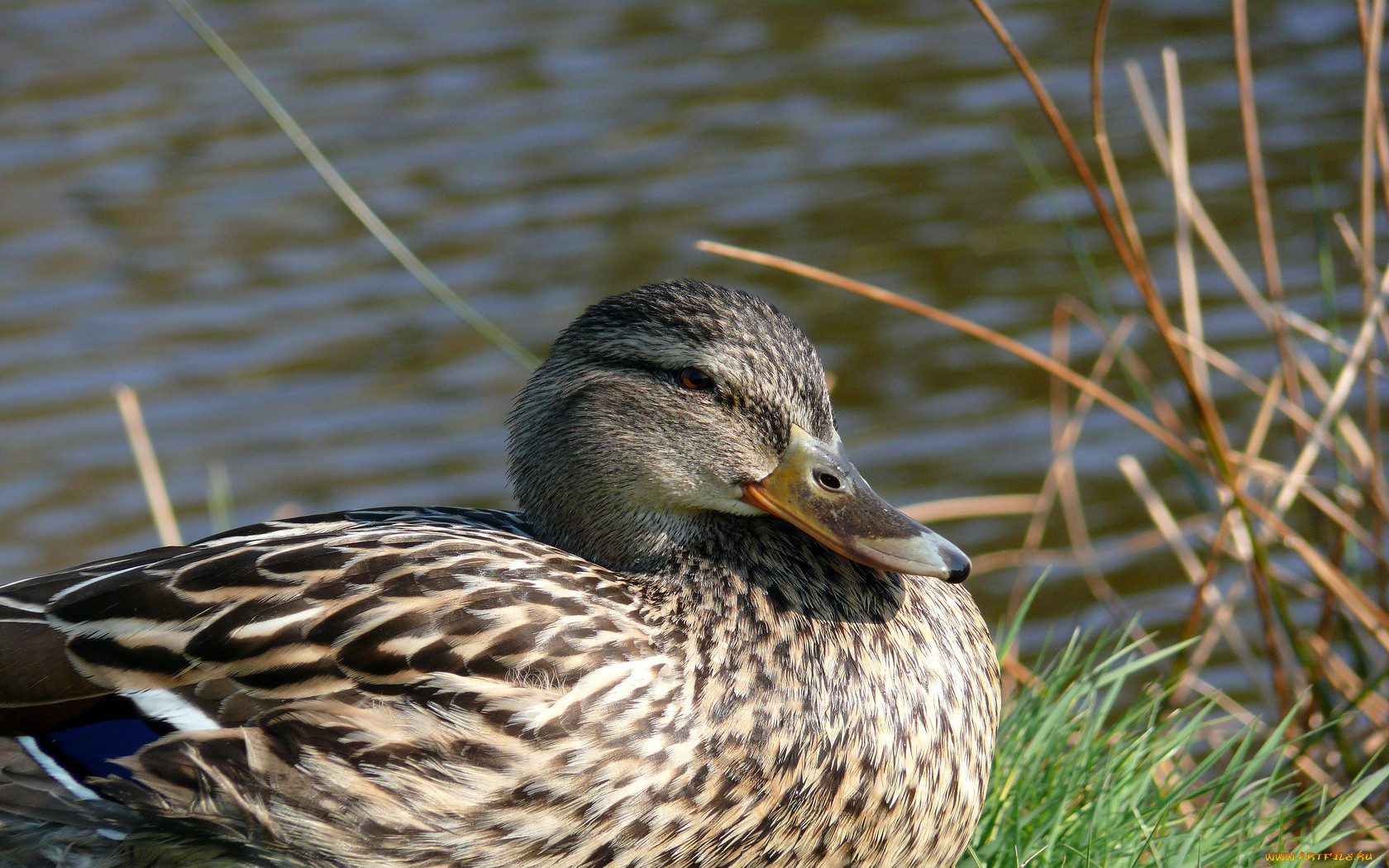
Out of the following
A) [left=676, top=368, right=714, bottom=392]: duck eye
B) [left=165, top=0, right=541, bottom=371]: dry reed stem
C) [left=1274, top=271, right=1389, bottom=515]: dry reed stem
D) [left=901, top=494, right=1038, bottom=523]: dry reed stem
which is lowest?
[left=901, top=494, right=1038, bottom=523]: dry reed stem

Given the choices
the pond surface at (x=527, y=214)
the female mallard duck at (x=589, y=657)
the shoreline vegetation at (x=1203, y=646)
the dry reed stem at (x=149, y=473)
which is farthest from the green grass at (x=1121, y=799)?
the pond surface at (x=527, y=214)

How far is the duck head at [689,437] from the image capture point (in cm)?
276

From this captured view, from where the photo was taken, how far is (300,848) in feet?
8.01

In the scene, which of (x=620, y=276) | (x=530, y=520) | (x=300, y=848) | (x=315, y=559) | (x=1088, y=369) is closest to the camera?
(x=300, y=848)

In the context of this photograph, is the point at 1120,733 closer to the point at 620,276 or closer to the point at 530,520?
the point at 530,520

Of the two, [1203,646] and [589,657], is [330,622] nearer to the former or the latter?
[589,657]

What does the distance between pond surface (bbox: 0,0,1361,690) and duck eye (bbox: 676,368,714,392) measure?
11.3 feet

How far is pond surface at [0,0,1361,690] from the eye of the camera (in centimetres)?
684

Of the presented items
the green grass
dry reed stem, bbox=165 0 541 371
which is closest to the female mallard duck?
the green grass

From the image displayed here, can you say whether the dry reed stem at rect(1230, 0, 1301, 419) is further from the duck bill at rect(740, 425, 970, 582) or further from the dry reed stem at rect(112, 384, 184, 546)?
the dry reed stem at rect(112, 384, 184, 546)

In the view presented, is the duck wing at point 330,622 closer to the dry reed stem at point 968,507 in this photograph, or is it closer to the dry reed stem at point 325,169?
the dry reed stem at point 325,169

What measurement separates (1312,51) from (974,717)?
7.68 meters

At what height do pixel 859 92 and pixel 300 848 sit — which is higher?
pixel 859 92

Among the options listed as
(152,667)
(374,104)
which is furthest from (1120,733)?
(374,104)
